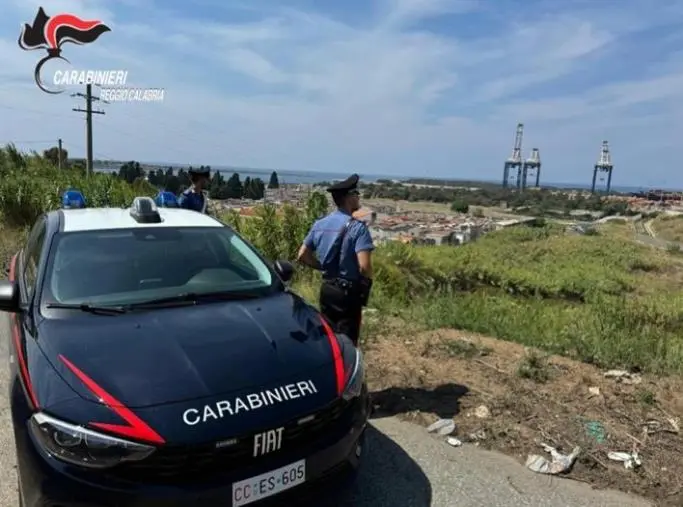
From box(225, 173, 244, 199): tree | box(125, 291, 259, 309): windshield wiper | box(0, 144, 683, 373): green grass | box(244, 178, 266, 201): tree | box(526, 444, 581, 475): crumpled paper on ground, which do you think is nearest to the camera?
box(125, 291, 259, 309): windshield wiper

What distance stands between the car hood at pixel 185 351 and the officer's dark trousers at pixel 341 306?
0.82 meters

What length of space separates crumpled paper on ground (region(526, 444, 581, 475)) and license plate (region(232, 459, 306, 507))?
1753 millimetres

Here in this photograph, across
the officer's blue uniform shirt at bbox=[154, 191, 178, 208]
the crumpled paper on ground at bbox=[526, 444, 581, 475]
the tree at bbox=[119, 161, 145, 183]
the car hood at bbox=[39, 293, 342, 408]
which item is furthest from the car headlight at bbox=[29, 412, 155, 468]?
the tree at bbox=[119, 161, 145, 183]

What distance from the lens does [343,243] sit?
3.88 metres

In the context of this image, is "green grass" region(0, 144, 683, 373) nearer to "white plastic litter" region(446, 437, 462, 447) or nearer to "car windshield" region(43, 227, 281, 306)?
"white plastic litter" region(446, 437, 462, 447)

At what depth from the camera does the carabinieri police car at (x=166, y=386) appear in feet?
6.77

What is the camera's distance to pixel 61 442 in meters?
2.08

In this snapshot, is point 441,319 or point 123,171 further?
point 123,171

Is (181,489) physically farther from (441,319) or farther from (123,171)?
(123,171)

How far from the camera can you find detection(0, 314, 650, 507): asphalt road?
2.98m

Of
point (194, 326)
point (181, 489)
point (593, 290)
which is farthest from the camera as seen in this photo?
point (593, 290)

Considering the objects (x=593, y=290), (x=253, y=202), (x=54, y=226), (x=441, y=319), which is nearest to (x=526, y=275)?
(x=593, y=290)

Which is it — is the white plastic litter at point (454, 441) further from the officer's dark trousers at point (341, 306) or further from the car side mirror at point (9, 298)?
the car side mirror at point (9, 298)

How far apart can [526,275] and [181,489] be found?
20419 millimetres
